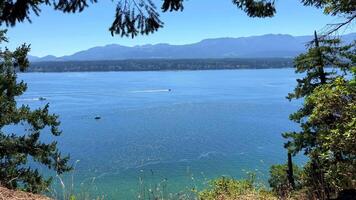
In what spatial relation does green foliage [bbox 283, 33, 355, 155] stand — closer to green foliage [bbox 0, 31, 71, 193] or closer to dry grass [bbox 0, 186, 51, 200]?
green foliage [bbox 0, 31, 71, 193]

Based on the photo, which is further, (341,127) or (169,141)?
(169,141)

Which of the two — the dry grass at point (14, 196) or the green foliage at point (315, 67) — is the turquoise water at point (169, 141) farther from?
the dry grass at point (14, 196)

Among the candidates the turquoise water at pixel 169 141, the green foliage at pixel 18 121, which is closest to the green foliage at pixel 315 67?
the turquoise water at pixel 169 141

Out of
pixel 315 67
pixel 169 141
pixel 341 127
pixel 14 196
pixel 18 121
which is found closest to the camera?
pixel 14 196

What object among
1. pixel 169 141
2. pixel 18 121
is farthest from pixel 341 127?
pixel 169 141

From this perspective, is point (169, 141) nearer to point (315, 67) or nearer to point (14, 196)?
point (315, 67)

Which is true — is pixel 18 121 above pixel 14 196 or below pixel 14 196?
below

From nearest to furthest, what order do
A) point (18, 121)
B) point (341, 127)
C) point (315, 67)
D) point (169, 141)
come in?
point (341, 127) < point (18, 121) < point (315, 67) < point (169, 141)

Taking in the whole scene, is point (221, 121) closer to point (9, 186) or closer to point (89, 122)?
point (89, 122)

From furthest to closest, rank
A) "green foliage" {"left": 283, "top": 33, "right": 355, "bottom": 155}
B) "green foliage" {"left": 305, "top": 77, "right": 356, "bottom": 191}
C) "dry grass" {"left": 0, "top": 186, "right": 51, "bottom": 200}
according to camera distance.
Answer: "green foliage" {"left": 283, "top": 33, "right": 355, "bottom": 155}, "green foliage" {"left": 305, "top": 77, "right": 356, "bottom": 191}, "dry grass" {"left": 0, "top": 186, "right": 51, "bottom": 200}

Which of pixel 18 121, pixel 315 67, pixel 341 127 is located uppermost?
pixel 341 127

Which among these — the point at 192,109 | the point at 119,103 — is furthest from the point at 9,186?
the point at 119,103

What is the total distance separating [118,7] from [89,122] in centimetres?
9270

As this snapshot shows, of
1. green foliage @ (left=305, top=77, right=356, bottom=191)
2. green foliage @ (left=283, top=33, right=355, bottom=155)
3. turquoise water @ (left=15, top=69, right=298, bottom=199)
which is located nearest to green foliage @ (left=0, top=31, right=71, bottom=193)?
turquoise water @ (left=15, top=69, right=298, bottom=199)
